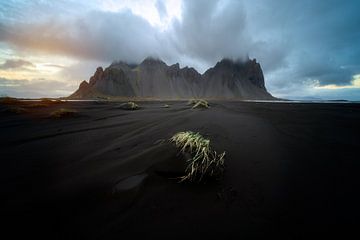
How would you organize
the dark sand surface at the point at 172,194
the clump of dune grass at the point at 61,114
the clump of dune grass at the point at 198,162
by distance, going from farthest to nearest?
the clump of dune grass at the point at 61,114 → the clump of dune grass at the point at 198,162 → the dark sand surface at the point at 172,194

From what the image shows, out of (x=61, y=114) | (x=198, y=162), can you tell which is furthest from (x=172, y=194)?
(x=61, y=114)

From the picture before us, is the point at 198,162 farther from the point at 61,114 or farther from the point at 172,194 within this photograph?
the point at 61,114

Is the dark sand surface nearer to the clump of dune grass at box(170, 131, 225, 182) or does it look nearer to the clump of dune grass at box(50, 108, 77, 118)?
the clump of dune grass at box(170, 131, 225, 182)

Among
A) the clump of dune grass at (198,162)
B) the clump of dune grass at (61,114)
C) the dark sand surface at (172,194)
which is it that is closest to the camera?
the dark sand surface at (172,194)

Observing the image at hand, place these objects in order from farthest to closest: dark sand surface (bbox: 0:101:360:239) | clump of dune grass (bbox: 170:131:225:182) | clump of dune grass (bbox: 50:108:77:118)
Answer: clump of dune grass (bbox: 50:108:77:118)
clump of dune grass (bbox: 170:131:225:182)
dark sand surface (bbox: 0:101:360:239)

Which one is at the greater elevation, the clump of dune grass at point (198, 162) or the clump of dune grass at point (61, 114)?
the clump of dune grass at point (61, 114)

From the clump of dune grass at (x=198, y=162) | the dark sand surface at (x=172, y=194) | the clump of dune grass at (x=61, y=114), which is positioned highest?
the clump of dune grass at (x=61, y=114)

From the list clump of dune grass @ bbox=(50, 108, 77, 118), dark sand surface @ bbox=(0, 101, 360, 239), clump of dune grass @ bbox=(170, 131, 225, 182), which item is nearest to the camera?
dark sand surface @ bbox=(0, 101, 360, 239)

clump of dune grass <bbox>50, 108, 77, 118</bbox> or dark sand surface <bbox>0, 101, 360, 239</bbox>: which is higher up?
clump of dune grass <bbox>50, 108, 77, 118</bbox>

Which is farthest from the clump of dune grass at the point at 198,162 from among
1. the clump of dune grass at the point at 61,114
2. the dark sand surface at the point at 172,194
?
the clump of dune grass at the point at 61,114

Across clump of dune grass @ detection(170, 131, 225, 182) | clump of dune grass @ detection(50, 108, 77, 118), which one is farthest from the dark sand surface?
clump of dune grass @ detection(50, 108, 77, 118)

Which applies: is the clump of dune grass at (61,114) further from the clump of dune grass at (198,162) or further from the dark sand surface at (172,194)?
the clump of dune grass at (198,162)

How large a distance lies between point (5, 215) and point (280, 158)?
4.66 meters

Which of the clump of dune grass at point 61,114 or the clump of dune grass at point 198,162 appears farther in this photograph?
the clump of dune grass at point 61,114
